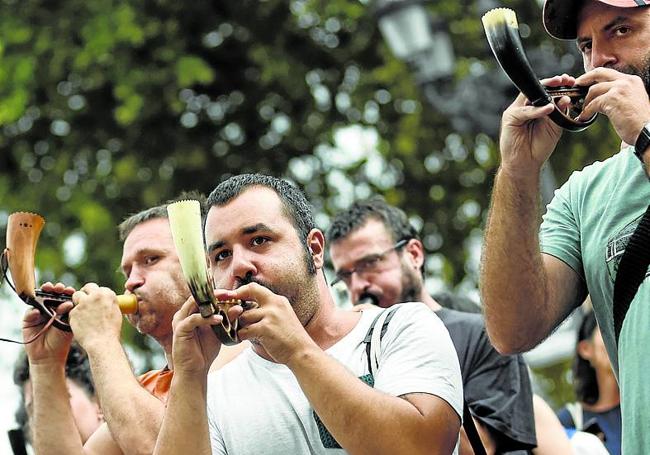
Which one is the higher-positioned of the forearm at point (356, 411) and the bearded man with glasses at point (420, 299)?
the forearm at point (356, 411)

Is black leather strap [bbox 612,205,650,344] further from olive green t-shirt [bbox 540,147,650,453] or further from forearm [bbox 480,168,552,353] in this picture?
forearm [bbox 480,168,552,353]

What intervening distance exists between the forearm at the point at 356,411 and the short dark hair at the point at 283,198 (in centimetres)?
52

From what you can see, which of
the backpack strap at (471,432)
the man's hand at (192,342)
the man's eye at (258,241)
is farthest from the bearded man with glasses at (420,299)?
the man's hand at (192,342)

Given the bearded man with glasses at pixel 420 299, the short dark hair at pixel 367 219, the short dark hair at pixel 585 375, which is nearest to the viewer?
the bearded man with glasses at pixel 420 299

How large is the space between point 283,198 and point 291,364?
726 millimetres

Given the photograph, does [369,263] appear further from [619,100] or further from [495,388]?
[619,100]

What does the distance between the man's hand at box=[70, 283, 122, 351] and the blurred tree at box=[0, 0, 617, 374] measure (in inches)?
230

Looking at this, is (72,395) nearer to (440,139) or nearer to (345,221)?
(345,221)

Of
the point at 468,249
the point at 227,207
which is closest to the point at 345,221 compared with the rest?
the point at 227,207

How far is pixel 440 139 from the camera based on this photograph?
11789 millimetres

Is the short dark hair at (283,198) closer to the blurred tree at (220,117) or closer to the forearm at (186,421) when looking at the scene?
the forearm at (186,421)

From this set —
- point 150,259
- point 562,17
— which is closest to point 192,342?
point 150,259

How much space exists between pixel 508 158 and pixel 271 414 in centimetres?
95

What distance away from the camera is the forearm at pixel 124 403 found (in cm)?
405
